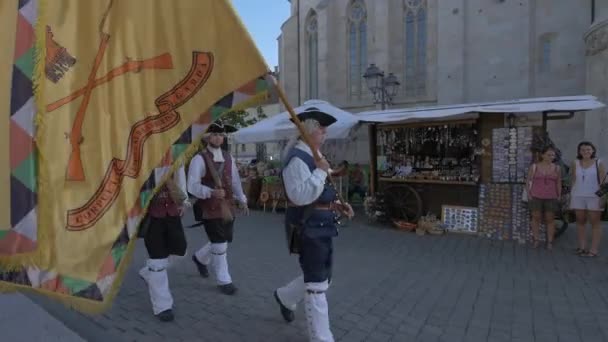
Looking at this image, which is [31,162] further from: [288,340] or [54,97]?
[288,340]

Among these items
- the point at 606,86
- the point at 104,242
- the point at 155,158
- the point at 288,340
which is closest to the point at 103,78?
the point at 155,158

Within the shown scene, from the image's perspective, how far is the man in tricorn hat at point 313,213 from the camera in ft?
9.21

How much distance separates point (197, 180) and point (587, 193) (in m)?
5.52

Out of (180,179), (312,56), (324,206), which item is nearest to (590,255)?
(324,206)

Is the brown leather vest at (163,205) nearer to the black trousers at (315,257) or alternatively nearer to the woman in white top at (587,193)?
the black trousers at (315,257)

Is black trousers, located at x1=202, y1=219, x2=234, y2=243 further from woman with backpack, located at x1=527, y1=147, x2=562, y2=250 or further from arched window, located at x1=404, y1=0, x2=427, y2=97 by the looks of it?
arched window, located at x1=404, y1=0, x2=427, y2=97

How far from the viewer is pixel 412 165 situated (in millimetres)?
9055

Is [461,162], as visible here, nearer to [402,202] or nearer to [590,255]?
[402,202]

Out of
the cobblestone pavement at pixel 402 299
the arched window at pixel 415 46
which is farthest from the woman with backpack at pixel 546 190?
the arched window at pixel 415 46

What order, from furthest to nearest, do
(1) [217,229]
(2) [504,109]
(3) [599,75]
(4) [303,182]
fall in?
(3) [599,75], (2) [504,109], (1) [217,229], (4) [303,182]

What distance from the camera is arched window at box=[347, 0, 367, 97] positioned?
21.3 meters

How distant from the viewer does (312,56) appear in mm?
23406

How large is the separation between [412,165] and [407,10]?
1350cm

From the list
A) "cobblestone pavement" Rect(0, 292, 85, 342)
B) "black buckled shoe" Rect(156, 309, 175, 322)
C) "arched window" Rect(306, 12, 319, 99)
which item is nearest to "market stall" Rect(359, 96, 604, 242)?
"black buckled shoe" Rect(156, 309, 175, 322)
